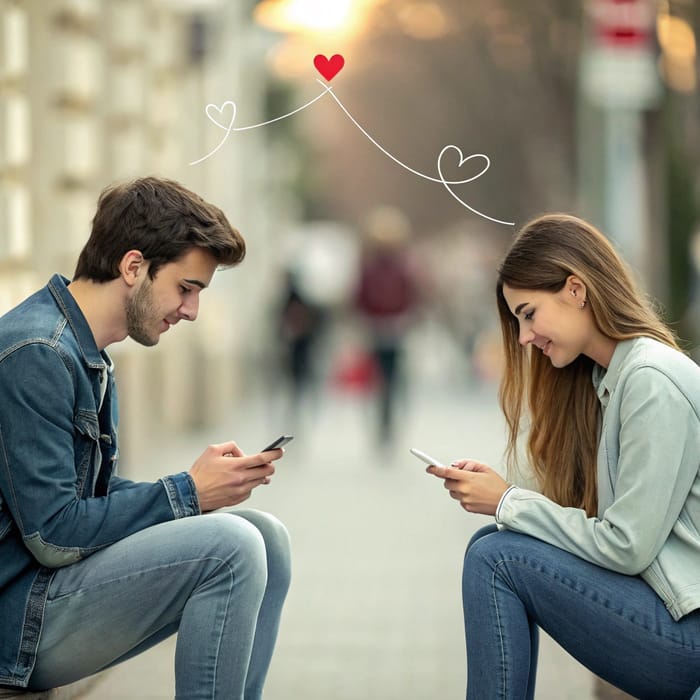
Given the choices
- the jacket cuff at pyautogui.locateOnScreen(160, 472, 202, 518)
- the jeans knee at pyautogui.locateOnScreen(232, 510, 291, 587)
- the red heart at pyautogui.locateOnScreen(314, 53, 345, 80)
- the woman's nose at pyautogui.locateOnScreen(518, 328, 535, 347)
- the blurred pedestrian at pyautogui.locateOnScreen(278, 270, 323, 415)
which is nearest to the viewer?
the jacket cuff at pyautogui.locateOnScreen(160, 472, 202, 518)

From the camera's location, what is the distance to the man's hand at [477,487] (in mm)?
3500

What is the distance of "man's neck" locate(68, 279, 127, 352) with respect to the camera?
11.4ft

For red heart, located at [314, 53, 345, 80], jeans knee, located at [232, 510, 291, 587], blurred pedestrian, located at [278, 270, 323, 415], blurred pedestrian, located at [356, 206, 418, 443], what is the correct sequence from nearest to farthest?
jeans knee, located at [232, 510, 291, 587] < red heart, located at [314, 53, 345, 80] < blurred pedestrian, located at [356, 206, 418, 443] < blurred pedestrian, located at [278, 270, 323, 415]

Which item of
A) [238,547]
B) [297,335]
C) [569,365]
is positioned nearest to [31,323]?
[238,547]

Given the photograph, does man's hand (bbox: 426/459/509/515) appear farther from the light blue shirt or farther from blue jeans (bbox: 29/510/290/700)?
blue jeans (bbox: 29/510/290/700)

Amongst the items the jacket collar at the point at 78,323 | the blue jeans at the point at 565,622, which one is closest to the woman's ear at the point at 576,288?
the blue jeans at the point at 565,622

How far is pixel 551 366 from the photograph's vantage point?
3.75 meters

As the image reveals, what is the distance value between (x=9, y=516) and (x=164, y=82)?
1058 cm

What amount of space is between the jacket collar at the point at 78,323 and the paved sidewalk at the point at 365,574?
1428mm

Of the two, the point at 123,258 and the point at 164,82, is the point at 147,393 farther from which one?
the point at 123,258

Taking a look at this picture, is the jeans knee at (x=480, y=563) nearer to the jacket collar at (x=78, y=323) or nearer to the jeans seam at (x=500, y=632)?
the jeans seam at (x=500, y=632)

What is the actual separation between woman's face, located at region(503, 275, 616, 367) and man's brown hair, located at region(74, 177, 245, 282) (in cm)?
74

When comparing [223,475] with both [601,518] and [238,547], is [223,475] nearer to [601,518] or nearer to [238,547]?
[238,547]

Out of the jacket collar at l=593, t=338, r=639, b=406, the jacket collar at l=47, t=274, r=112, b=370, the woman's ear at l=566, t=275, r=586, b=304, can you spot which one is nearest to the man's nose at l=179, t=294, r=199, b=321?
the jacket collar at l=47, t=274, r=112, b=370
